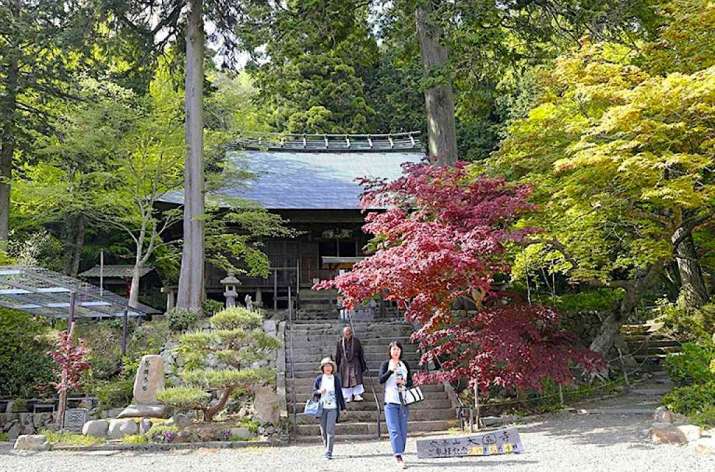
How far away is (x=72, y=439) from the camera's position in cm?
777

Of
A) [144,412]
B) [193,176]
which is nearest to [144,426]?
[144,412]

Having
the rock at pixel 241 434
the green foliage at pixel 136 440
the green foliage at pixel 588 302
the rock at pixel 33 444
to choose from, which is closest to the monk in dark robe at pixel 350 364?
the rock at pixel 241 434

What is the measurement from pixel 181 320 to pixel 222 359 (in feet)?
14.7

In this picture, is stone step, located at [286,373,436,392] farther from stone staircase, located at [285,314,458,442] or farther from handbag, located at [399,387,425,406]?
handbag, located at [399,387,425,406]

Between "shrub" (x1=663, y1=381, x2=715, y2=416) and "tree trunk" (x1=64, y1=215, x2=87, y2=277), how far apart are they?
1652 centimetres

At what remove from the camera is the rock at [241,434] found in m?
7.96

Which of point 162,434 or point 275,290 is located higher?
point 275,290

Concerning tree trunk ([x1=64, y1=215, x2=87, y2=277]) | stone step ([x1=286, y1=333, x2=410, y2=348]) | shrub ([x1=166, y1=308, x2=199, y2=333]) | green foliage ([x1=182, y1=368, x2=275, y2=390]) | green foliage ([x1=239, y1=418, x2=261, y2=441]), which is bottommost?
green foliage ([x1=239, y1=418, x2=261, y2=441])

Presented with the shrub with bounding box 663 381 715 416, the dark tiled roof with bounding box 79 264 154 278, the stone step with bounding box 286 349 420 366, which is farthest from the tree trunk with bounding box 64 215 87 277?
the shrub with bounding box 663 381 715 416

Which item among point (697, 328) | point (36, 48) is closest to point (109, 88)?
point (36, 48)

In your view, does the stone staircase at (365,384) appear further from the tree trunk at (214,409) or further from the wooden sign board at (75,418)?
the wooden sign board at (75,418)

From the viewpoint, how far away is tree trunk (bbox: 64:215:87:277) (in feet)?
60.6

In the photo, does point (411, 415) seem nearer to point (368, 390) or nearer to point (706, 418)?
point (368, 390)

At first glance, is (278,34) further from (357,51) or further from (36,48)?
(36,48)
